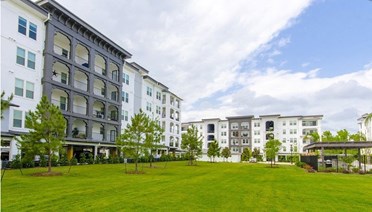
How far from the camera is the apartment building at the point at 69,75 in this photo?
1188 inches

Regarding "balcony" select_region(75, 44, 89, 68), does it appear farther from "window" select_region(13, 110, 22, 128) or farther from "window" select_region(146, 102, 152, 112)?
"window" select_region(146, 102, 152, 112)

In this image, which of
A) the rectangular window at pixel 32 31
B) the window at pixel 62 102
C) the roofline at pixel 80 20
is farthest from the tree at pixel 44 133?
the roofline at pixel 80 20

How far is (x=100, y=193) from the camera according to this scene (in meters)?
14.2

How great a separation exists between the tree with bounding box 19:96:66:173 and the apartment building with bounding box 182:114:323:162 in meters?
78.2

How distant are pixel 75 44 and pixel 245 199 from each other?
108 feet

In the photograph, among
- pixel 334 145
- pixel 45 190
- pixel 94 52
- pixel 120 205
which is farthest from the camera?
pixel 94 52

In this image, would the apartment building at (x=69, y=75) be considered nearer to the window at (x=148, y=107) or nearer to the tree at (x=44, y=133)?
the window at (x=148, y=107)

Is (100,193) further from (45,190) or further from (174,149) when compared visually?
(174,149)

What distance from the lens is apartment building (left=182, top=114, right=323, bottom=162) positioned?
96.2m

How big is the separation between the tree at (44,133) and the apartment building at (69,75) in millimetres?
2322

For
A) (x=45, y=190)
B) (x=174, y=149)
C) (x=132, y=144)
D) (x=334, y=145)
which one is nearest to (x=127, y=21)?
(x=132, y=144)

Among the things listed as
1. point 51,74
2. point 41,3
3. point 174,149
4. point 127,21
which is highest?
point 41,3

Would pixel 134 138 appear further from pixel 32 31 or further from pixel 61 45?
pixel 61 45

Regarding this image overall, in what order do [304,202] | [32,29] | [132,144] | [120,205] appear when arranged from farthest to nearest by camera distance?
[32,29]
[132,144]
[304,202]
[120,205]
